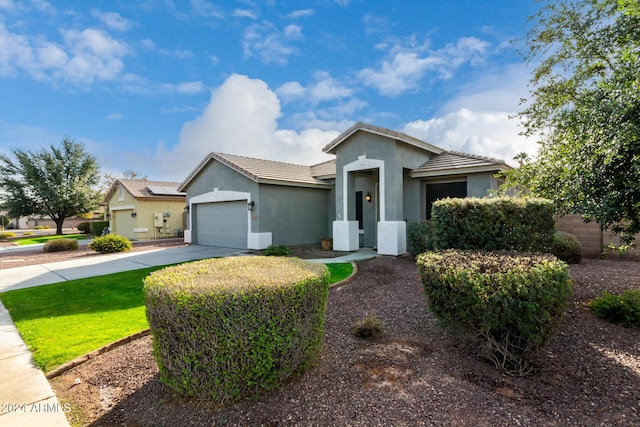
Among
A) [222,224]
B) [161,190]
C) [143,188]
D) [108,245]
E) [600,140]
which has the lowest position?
[108,245]

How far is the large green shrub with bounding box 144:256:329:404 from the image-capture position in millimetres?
2744

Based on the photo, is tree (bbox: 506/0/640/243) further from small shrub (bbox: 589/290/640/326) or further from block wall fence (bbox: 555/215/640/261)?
block wall fence (bbox: 555/215/640/261)

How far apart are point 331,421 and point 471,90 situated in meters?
12.1

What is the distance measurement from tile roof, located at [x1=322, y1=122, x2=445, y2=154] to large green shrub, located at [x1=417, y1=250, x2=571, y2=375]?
8524 mm

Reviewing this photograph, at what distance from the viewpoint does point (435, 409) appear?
2.76m

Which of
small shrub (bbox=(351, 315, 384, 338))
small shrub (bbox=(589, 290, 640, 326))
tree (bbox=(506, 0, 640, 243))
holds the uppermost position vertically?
tree (bbox=(506, 0, 640, 243))

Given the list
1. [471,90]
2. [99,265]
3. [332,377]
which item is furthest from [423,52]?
[99,265]

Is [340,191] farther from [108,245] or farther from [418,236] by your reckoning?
[108,245]

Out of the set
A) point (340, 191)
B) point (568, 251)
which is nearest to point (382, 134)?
point (340, 191)

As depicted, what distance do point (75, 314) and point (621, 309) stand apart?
927 centimetres

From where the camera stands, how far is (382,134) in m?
11.7

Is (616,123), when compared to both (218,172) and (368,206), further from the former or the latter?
(218,172)


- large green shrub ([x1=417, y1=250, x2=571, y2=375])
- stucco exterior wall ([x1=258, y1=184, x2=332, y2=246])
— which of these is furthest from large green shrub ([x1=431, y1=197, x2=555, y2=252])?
stucco exterior wall ([x1=258, y1=184, x2=332, y2=246])

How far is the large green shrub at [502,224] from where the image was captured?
4379 millimetres
